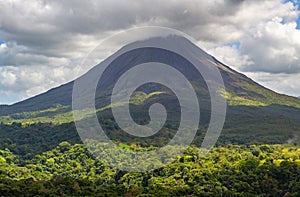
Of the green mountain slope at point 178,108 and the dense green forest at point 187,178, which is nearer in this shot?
the dense green forest at point 187,178

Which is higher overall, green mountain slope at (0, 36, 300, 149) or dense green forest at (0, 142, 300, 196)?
green mountain slope at (0, 36, 300, 149)

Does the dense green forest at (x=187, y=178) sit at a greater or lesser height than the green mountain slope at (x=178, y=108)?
lesser

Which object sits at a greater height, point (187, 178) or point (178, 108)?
point (178, 108)

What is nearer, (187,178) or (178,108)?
(187,178)

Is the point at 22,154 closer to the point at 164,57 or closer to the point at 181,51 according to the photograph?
the point at 181,51

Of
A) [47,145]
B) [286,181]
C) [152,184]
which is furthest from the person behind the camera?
[47,145]

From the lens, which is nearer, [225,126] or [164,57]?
[225,126]

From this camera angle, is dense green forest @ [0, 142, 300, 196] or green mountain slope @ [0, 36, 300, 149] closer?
dense green forest @ [0, 142, 300, 196]

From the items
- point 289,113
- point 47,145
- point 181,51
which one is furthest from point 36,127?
point 289,113
